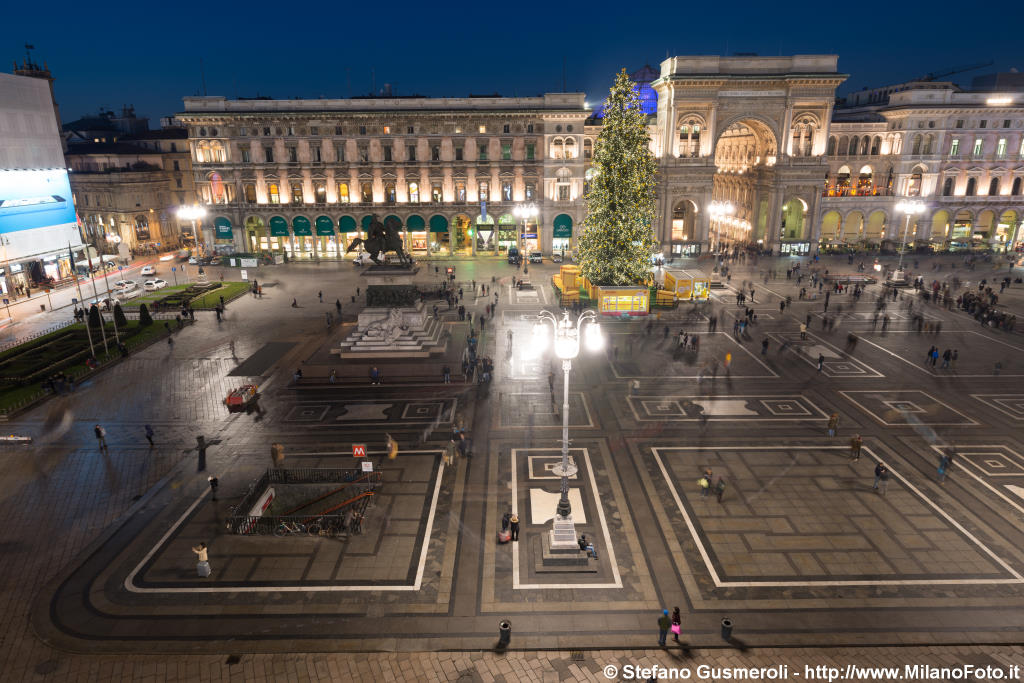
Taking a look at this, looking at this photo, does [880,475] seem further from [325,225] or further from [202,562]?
[325,225]

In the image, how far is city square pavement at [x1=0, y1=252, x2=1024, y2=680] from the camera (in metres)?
13.6

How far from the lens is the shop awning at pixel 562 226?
70.1 m

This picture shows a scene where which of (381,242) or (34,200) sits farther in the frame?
(34,200)

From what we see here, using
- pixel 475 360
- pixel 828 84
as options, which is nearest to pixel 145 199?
pixel 475 360

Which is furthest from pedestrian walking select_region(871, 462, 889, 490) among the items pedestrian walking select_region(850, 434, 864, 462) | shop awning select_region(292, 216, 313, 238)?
shop awning select_region(292, 216, 313, 238)

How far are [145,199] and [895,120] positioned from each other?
9498 cm

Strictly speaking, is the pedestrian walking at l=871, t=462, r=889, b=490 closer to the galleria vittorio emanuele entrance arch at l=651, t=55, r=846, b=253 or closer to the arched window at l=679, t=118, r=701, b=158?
the galleria vittorio emanuele entrance arch at l=651, t=55, r=846, b=253

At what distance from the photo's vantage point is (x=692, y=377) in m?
30.8

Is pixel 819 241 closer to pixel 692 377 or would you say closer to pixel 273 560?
pixel 692 377

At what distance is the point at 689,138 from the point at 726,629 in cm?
6466

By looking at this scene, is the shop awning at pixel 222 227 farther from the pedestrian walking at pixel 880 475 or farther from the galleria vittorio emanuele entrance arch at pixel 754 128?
the pedestrian walking at pixel 880 475

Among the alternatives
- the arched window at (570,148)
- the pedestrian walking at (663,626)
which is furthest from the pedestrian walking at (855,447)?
the arched window at (570,148)

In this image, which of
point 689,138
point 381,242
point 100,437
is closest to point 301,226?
point 381,242

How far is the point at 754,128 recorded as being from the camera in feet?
230
